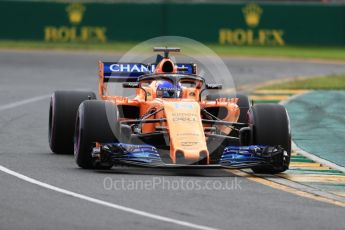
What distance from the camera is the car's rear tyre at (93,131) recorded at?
590 inches

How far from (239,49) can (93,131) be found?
31.8m

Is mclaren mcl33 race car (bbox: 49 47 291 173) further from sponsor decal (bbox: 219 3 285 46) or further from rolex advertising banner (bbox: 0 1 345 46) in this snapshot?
sponsor decal (bbox: 219 3 285 46)

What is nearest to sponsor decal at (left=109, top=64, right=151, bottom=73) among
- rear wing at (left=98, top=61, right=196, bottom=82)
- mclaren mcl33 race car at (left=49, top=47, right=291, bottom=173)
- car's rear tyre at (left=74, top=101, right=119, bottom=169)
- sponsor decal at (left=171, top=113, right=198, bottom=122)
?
rear wing at (left=98, top=61, right=196, bottom=82)

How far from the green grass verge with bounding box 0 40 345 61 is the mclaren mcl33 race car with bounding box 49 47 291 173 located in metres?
27.2

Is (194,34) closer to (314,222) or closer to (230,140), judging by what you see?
(230,140)

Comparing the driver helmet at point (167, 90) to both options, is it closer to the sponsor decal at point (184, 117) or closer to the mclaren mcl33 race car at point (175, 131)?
the mclaren mcl33 race car at point (175, 131)

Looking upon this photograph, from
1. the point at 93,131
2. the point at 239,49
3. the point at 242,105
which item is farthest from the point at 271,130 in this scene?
the point at 239,49

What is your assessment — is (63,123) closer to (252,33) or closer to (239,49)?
(239,49)

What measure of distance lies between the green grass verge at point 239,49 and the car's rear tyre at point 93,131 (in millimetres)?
28683

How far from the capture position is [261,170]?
1520 cm

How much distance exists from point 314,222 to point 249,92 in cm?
1874

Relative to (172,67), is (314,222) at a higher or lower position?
lower

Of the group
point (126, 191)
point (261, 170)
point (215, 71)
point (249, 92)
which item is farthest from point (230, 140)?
point (215, 71)

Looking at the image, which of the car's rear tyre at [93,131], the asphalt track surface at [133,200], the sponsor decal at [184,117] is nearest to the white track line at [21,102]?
the asphalt track surface at [133,200]
